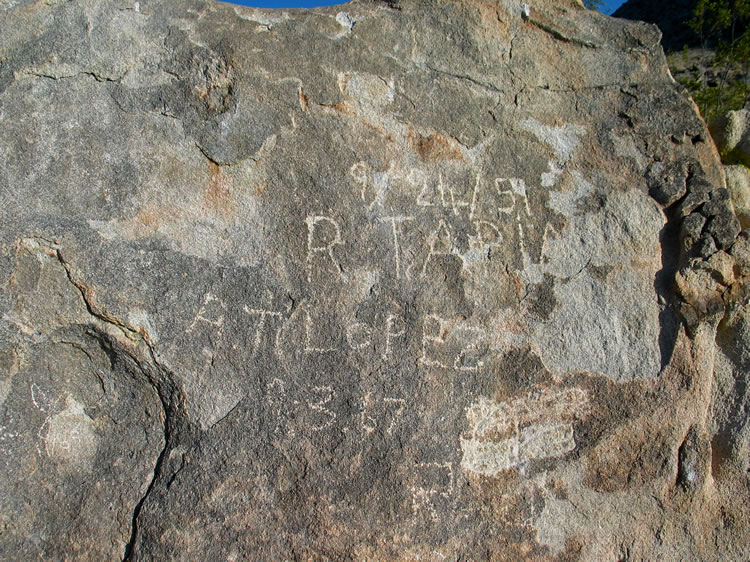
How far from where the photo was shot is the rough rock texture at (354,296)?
1.77 m

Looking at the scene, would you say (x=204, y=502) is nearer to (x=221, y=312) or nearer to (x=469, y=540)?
(x=221, y=312)

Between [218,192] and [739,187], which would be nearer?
[218,192]

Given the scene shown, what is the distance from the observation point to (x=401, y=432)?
1.86 metres

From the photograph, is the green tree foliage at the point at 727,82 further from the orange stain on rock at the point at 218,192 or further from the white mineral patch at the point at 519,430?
the orange stain on rock at the point at 218,192

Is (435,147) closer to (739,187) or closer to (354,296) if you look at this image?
(354,296)

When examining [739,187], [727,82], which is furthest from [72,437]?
[727,82]

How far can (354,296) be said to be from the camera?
188cm

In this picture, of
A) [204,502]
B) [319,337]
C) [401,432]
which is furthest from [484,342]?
[204,502]

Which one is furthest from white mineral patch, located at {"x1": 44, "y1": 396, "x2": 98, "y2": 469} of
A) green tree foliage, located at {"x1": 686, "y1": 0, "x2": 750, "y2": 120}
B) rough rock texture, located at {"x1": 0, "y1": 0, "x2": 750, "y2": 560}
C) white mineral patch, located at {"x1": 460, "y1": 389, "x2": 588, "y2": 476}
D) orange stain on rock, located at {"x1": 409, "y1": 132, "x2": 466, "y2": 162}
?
green tree foliage, located at {"x1": 686, "y1": 0, "x2": 750, "y2": 120}

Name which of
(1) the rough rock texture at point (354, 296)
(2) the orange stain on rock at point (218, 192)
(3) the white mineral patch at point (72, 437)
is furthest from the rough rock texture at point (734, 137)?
(3) the white mineral patch at point (72, 437)

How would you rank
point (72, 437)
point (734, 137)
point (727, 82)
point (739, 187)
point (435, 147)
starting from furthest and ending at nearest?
point (727, 82) → point (734, 137) → point (739, 187) → point (435, 147) → point (72, 437)

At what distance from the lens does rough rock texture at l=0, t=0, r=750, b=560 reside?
1.77 m

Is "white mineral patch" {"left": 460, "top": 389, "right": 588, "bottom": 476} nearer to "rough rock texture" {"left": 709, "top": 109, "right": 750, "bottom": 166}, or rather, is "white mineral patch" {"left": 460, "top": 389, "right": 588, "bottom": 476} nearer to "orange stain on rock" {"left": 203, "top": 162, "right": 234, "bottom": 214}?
"orange stain on rock" {"left": 203, "top": 162, "right": 234, "bottom": 214}

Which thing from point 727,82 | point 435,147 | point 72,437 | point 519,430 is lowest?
point 72,437
